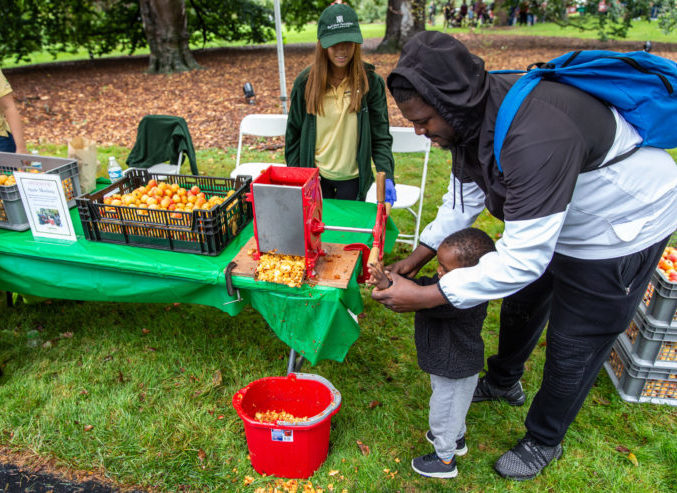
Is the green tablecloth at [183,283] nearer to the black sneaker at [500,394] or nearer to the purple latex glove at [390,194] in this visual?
the purple latex glove at [390,194]

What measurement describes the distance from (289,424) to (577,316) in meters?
1.39

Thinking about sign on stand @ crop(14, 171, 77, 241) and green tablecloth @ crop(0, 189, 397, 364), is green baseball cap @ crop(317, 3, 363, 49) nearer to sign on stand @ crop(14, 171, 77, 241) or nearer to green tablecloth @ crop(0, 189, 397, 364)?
green tablecloth @ crop(0, 189, 397, 364)

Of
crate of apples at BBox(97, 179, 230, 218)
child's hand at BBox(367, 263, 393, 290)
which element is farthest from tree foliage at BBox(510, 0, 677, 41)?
child's hand at BBox(367, 263, 393, 290)

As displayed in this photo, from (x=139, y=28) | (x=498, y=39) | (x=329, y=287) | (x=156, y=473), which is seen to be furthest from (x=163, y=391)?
(x=498, y=39)

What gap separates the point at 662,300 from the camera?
265 cm

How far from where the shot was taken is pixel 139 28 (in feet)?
45.8

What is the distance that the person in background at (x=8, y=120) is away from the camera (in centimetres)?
368

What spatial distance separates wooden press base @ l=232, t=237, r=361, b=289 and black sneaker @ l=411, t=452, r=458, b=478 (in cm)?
112

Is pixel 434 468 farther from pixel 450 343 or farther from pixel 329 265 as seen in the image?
pixel 329 265

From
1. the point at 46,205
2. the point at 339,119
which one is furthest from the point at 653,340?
the point at 46,205

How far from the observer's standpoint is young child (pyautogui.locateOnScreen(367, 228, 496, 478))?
1.94m

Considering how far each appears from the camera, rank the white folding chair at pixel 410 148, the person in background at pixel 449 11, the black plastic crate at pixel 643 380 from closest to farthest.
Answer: the black plastic crate at pixel 643 380 < the white folding chair at pixel 410 148 < the person in background at pixel 449 11

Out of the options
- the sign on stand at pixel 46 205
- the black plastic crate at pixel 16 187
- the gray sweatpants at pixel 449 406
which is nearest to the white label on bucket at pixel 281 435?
the gray sweatpants at pixel 449 406

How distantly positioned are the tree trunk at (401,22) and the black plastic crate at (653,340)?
37.5 feet
